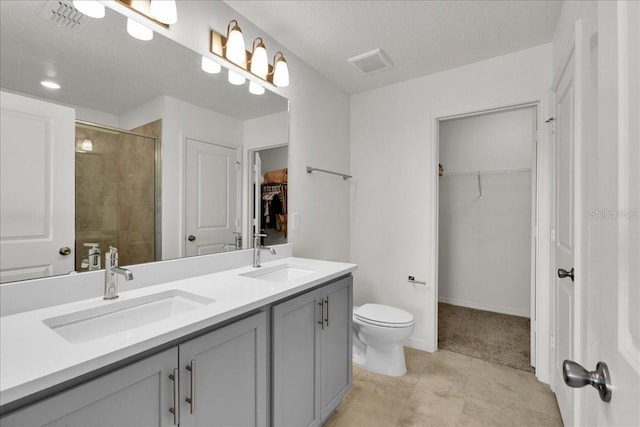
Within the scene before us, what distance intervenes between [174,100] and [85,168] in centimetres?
56

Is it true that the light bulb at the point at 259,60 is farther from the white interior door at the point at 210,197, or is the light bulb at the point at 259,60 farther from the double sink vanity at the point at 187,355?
the double sink vanity at the point at 187,355

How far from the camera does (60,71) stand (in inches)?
46.5

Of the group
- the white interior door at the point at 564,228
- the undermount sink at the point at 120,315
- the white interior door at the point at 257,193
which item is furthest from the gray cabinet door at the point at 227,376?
the white interior door at the point at 564,228

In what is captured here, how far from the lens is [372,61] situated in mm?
2363

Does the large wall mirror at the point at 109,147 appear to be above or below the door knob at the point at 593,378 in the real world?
above

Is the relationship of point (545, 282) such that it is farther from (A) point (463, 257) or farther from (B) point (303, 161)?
(B) point (303, 161)

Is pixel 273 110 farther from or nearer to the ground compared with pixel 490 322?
farther from the ground

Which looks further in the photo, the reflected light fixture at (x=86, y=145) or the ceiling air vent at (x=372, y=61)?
the ceiling air vent at (x=372, y=61)

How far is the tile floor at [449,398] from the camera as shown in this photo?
1724mm

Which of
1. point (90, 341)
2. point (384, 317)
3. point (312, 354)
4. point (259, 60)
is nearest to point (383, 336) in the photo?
point (384, 317)

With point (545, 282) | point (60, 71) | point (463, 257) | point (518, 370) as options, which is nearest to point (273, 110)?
point (60, 71)

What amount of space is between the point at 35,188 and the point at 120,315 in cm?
55

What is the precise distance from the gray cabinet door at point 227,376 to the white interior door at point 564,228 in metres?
1.43

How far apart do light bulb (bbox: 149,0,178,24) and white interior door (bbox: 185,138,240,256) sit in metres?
0.55
